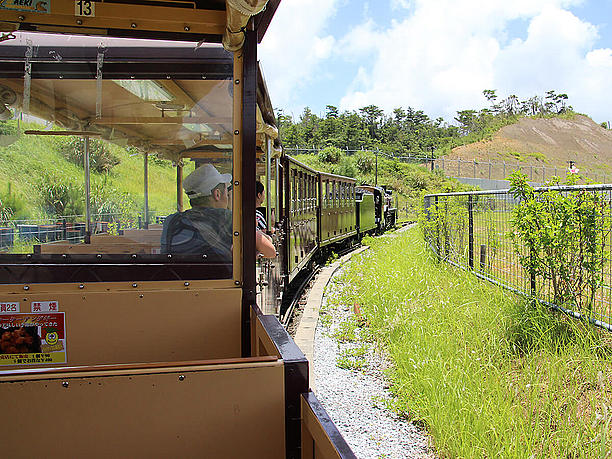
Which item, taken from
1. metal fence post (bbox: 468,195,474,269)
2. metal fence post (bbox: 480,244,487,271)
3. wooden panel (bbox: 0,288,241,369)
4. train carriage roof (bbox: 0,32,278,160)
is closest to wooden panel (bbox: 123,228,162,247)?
wooden panel (bbox: 0,288,241,369)

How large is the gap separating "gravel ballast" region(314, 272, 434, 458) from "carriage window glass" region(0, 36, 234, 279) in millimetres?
2098

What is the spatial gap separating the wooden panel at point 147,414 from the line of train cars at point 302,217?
103 inches

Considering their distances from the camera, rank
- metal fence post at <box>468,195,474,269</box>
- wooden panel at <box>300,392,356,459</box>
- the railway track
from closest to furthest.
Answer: wooden panel at <box>300,392,356,459</box>, the railway track, metal fence post at <box>468,195,474,269</box>

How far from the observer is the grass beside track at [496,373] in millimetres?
3834

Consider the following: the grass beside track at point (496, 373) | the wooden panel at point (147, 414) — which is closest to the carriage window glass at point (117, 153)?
the wooden panel at point (147, 414)

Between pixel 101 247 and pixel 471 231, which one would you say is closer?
pixel 101 247

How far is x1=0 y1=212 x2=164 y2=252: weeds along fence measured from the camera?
304 cm

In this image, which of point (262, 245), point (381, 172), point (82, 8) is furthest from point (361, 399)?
point (381, 172)

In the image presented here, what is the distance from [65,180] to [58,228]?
26cm

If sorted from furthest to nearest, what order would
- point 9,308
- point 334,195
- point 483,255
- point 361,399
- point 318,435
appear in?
point 334,195 < point 483,255 < point 361,399 < point 9,308 < point 318,435

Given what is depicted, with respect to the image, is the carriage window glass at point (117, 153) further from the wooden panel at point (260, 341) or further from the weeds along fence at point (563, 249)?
the weeds along fence at point (563, 249)

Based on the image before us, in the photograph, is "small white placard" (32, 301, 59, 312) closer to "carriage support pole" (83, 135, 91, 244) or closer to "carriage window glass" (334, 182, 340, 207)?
"carriage support pole" (83, 135, 91, 244)

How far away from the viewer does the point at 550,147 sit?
97250 mm

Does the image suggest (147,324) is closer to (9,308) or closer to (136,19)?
(9,308)
